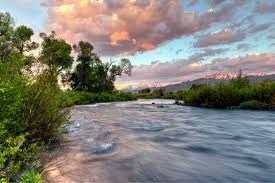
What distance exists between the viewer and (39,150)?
8.96 m

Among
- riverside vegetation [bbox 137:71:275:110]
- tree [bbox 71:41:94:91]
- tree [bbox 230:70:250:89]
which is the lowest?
riverside vegetation [bbox 137:71:275:110]

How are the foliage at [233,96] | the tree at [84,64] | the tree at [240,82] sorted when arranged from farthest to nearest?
the tree at [84,64], the tree at [240,82], the foliage at [233,96]

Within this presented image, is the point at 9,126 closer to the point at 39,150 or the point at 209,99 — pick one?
the point at 39,150

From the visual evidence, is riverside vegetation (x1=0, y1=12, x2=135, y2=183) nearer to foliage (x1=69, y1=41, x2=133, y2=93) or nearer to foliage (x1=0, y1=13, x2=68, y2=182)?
foliage (x1=0, y1=13, x2=68, y2=182)

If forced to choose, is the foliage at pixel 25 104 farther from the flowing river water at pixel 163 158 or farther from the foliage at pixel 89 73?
the foliage at pixel 89 73

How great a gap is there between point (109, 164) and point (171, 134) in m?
6.58

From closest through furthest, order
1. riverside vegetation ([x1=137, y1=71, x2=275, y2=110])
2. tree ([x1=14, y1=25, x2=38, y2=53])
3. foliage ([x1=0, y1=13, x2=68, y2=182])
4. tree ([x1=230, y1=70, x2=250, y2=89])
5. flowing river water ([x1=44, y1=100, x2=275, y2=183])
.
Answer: foliage ([x1=0, y1=13, x2=68, y2=182]) < flowing river water ([x1=44, y1=100, x2=275, y2=183]) < riverside vegetation ([x1=137, y1=71, x2=275, y2=110]) < tree ([x1=230, y1=70, x2=250, y2=89]) < tree ([x1=14, y1=25, x2=38, y2=53])

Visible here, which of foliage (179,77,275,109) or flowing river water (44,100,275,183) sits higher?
foliage (179,77,275,109)

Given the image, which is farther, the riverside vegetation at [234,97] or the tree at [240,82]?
the tree at [240,82]

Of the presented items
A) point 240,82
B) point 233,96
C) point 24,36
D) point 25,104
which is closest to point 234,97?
point 233,96

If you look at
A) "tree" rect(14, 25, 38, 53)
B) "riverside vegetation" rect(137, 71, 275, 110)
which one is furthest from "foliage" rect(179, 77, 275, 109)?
"tree" rect(14, 25, 38, 53)

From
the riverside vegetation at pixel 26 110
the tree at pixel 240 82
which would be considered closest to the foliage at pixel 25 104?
the riverside vegetation at pixel 26 110

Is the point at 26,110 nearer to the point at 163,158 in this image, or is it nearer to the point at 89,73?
the point at 163,158

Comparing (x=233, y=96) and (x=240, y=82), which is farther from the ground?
(x=240, y=82)
